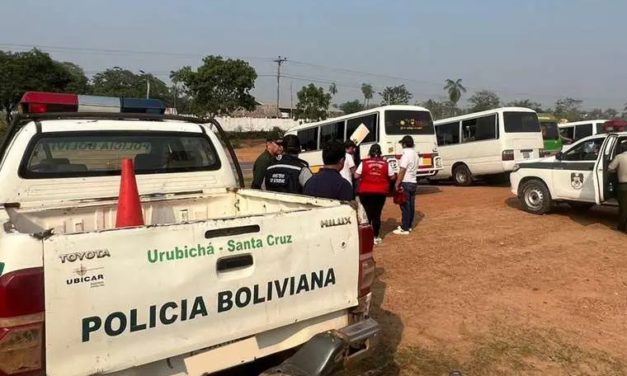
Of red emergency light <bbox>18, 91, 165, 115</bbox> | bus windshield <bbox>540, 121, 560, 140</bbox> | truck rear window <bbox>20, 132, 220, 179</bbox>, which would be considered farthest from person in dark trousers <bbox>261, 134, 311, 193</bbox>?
bus windshield <bbox>540, 121, 560, 140</bbox>

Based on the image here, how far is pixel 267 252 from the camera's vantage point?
9.03 feet

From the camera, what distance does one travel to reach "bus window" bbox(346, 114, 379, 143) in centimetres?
1404

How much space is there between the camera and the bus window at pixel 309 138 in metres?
16.0

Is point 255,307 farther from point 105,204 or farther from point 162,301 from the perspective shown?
point 105,204

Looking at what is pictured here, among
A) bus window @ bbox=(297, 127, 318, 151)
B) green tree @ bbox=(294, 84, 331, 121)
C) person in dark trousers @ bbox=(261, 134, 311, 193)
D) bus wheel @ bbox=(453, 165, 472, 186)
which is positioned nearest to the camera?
person in dark trousers @ bbox=(261, 134, 311, 193)

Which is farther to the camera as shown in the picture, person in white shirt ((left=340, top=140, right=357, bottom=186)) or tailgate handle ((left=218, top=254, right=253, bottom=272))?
person in white shirt ((left=340, top=140, right=357, bottom=186))

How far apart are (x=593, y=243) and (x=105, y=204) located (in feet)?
23.6

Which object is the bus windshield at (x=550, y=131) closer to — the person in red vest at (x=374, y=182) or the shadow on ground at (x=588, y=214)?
the shadow on ground at (x=588, y=214)

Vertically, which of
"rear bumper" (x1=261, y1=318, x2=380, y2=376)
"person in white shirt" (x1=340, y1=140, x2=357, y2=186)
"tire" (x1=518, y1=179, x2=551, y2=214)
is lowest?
"rear bumper" (x1=261, y1=318, x2=380, y2=376)

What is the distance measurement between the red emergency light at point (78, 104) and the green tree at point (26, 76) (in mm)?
42777

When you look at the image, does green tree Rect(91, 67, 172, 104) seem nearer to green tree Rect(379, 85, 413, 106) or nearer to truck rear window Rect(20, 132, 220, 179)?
green tree Rect(379, 85, 413, 106)

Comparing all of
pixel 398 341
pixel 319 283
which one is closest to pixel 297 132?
pixel 398 341

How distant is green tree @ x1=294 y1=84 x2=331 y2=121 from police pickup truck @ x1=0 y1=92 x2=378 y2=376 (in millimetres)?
44530

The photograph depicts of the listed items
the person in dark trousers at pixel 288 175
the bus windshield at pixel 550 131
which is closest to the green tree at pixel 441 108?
the bus windshield at pixel 550 131
